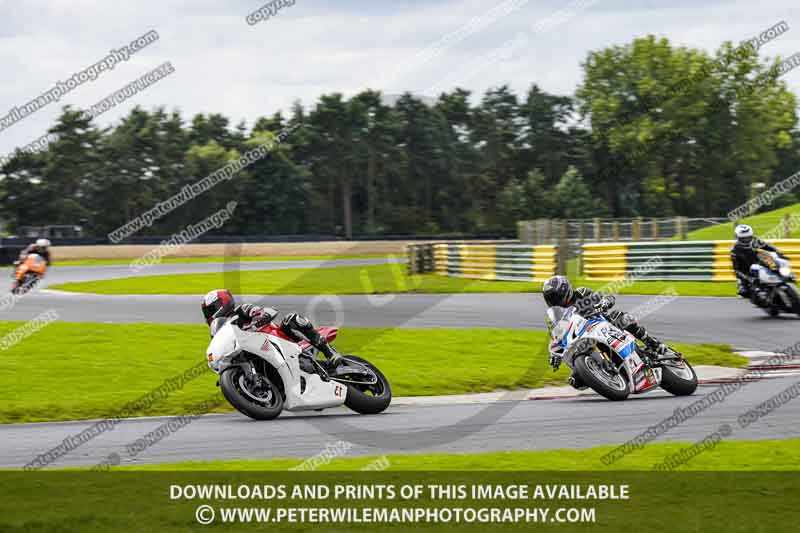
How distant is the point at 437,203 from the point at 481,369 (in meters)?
91.1

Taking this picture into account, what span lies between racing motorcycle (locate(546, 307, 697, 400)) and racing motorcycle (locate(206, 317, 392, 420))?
189cm

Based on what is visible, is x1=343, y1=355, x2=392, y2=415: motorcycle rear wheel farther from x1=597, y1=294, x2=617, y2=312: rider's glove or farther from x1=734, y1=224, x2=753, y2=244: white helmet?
x1=734, y1=224, x2=753, y2=244: white helmet

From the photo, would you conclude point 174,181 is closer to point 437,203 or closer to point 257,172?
point 257,172

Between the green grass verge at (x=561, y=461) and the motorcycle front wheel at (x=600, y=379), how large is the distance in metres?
2.08

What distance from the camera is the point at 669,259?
1100 inches

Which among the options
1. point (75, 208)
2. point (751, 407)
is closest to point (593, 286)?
point (751, 407)

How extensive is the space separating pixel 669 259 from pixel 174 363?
16012mm

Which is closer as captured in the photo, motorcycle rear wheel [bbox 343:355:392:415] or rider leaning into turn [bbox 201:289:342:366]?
rider leaning into turn [bbox 201:289:342:366]

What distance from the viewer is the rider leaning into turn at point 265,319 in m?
10.6

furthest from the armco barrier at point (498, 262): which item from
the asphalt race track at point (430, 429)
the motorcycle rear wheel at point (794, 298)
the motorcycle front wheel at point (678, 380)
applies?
the motorcycle front wheel at point (678, 380)

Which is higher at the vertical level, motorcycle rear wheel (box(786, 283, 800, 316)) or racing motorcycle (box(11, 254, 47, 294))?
racing motorcycle (box(11, 254, 47, 294))

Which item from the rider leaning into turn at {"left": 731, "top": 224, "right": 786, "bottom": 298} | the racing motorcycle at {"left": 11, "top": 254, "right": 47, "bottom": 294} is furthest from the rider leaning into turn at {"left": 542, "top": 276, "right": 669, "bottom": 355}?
the racing motorcycle at {"left": 11, "top": 254, "right": 47, "bottom": 294}

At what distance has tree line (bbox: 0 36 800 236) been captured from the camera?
8288 centimetres

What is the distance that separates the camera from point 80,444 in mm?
9867
